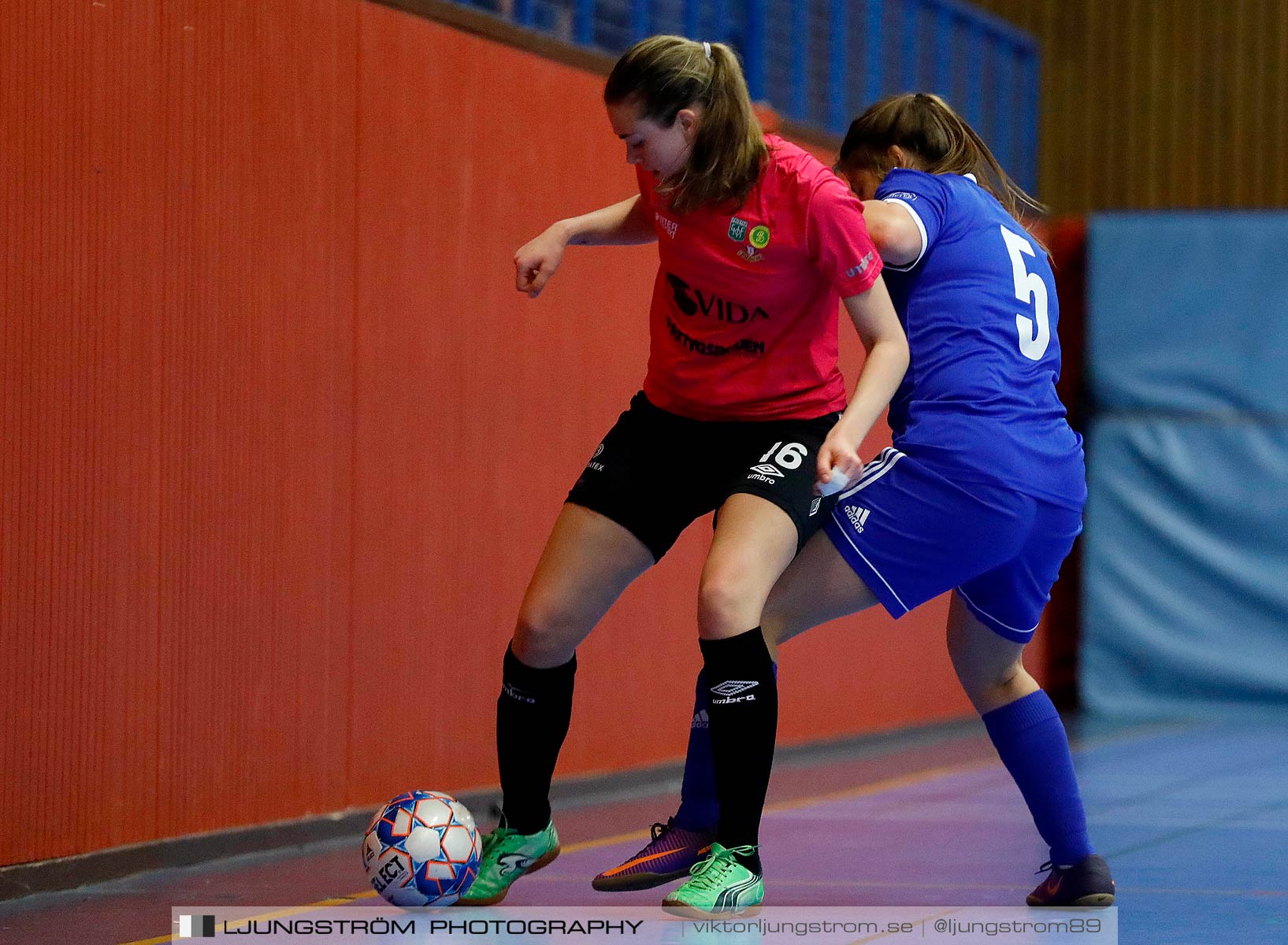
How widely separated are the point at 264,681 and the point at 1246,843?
9.15ft

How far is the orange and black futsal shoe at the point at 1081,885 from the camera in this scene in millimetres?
3658

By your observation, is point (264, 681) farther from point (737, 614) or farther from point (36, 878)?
point (737, 614)

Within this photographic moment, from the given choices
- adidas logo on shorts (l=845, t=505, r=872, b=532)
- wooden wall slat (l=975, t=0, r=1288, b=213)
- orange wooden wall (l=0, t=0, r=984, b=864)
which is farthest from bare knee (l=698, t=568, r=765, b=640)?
wooden wall slat (l=975, t=0, r=1288, b=213)

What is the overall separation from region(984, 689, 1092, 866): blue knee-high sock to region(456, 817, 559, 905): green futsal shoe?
3.30 ft

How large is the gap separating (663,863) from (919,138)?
5.38ft

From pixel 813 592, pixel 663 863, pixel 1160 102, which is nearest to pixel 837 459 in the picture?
pixel 813 592

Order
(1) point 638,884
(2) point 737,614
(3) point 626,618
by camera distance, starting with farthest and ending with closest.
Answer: (3) point 626,618 < (1) point 638,884 < (2) point 737,614

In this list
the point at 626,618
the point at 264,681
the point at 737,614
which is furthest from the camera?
the point at 626,618

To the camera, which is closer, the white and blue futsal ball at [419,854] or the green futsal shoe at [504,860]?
the white and blue futsal ball at [419,854]

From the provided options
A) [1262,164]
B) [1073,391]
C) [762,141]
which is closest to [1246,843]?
[762,141]

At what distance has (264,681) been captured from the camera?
15.6ft

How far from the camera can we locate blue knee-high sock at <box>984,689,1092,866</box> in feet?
12.1

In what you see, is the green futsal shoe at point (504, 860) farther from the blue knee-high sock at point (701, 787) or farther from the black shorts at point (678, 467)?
the black shorts at point (678, 467)

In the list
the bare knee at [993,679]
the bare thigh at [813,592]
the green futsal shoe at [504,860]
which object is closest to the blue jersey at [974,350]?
the bare thigh at [813,592]
